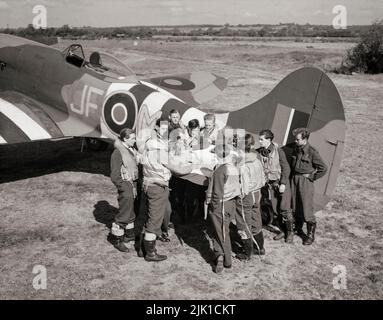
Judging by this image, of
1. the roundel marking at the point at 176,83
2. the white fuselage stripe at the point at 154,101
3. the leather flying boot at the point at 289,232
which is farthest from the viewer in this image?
the roundel marking at the point at 176,83

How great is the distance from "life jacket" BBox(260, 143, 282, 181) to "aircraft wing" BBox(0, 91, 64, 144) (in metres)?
4.54

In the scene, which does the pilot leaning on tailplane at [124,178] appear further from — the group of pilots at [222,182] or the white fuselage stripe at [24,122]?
the white fuselage stripe at [24,122]

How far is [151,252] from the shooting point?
17.6 feet

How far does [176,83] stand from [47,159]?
13.0ft

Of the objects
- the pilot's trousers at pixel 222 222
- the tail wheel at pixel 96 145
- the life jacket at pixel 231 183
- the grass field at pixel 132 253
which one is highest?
the life jacket at pixel 231 183

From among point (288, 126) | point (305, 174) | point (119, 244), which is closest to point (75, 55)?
point (119, 244)

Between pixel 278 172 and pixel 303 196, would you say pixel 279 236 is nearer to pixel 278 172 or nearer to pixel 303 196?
pixel 303 196

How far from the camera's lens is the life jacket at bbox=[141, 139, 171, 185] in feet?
16.7

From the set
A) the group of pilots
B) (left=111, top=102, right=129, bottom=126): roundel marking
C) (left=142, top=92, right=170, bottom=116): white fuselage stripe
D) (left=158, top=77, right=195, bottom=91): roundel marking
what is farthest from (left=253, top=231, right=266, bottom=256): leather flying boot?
(left=158, top=77, right=195, bottom=91): roundel marking

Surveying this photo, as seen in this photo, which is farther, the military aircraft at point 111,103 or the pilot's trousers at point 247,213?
the military aircraft at point 111,103

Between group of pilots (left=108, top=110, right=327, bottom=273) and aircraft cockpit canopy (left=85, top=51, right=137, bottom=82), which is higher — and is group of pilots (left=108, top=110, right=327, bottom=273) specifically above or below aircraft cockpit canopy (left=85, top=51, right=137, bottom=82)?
below

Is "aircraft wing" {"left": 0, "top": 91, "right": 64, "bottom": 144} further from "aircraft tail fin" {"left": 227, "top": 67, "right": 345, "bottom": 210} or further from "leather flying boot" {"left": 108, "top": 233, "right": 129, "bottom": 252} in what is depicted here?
"aircraft tail fin" {"left": 227, "top": 67, "right": 345, "bottom": 210}

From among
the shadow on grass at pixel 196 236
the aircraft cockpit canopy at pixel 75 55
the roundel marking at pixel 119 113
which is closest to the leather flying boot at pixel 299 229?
the shadow on grass at pixel 196 236

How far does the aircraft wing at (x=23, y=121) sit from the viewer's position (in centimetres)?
757
